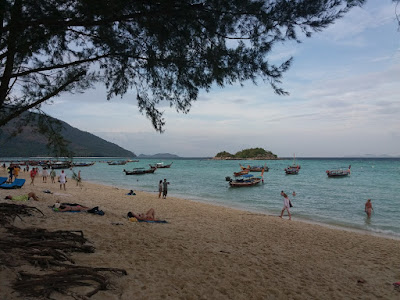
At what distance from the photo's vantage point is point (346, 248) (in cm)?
880

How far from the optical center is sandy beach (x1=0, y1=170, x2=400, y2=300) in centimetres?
454

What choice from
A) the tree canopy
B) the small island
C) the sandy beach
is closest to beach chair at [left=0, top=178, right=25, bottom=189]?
the sandy beach

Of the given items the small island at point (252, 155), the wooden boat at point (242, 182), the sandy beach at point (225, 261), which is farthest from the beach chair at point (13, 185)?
the small island at point (252, 155)

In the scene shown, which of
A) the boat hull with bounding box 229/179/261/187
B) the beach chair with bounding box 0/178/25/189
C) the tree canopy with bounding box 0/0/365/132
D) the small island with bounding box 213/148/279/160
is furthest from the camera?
the small island with bounding box 213/148/279/160

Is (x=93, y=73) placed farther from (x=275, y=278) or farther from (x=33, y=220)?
(x=275, y=278)

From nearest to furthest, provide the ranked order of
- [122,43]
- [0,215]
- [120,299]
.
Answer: [120,299] < [122,43] < [0,215]

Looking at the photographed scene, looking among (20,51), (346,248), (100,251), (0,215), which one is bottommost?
(346,248)

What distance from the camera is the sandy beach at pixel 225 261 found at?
14.9 ft

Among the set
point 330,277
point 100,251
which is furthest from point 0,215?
point 330,277

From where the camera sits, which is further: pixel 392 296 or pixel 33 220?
pixel 33 220

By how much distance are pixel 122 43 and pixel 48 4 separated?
4.24 ft

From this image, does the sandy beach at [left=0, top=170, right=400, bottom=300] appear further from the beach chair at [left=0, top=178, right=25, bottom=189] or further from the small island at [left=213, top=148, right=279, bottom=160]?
the small island at [left=213, top=148, right=279, bottom=160]

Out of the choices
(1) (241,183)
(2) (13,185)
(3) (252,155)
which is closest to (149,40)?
(2) (13,185)

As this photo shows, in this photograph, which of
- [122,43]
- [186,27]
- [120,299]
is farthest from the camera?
[122,43]
